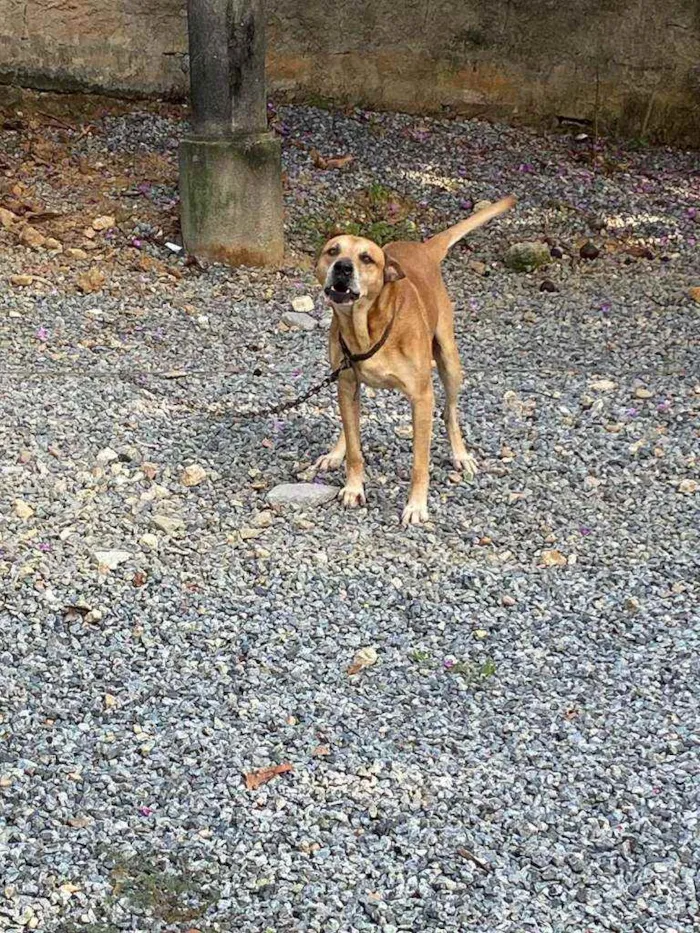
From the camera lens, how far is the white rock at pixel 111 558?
169 inches

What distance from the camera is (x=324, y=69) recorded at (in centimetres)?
978

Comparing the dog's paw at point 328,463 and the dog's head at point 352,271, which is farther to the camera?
the dog's paw at point 328,463

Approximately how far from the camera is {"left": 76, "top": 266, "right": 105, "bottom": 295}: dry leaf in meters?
7.15

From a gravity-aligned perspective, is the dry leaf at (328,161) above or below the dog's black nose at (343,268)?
below

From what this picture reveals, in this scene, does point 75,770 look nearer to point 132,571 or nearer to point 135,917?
point 135,917

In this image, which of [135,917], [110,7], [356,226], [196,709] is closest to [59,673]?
[196,709]

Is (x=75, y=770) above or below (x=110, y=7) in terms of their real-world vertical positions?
below

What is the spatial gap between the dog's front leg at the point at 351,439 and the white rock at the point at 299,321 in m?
2.19

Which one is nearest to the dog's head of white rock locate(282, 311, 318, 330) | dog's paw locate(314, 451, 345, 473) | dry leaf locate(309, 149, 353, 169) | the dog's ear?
the dog's ear

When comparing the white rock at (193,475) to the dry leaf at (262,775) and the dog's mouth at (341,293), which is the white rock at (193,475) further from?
the dry leaf at (262,775)

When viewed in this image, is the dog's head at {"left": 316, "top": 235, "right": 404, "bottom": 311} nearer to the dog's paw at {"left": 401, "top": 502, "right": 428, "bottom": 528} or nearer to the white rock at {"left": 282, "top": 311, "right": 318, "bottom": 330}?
the dog's paw at {"left": 401, "top": 502, "right": 428, "bottom": 528}

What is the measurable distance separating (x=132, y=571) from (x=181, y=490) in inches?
27.8

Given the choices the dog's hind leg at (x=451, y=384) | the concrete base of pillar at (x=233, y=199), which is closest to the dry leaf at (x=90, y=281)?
the concrete base of pillar at (x=233, y=199)

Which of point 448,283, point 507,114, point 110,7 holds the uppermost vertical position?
point 110,7
